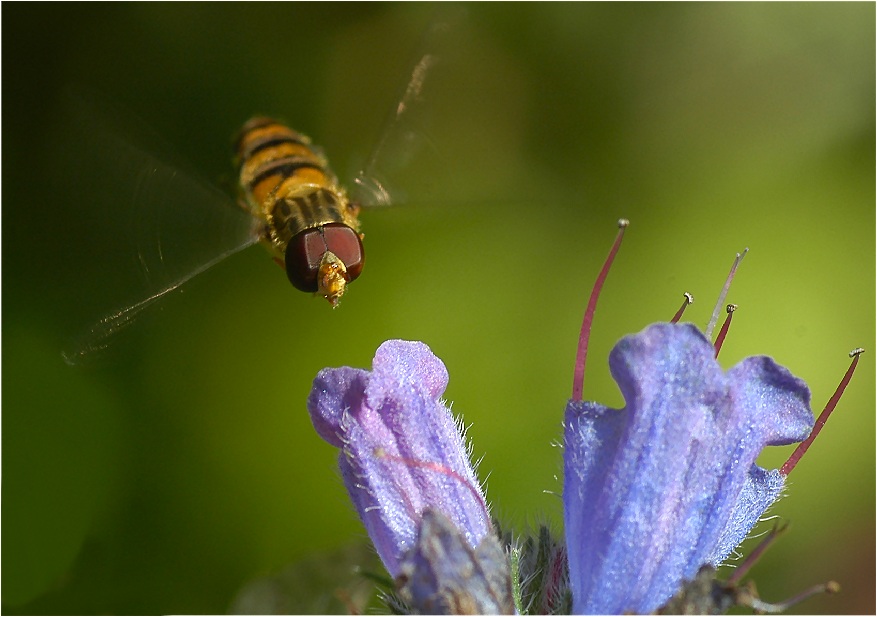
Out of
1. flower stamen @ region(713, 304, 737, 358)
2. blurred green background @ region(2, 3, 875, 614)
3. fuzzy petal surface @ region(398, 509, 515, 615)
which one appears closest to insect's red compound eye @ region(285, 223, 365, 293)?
blurred green background @ region(2, 3, 875, 614)

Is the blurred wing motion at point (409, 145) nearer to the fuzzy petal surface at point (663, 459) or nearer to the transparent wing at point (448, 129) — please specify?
the transparent wing at point (448, 129)

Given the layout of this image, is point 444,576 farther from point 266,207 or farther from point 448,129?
point 448,129

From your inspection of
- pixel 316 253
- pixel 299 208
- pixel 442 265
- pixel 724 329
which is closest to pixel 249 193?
pixel 299 208

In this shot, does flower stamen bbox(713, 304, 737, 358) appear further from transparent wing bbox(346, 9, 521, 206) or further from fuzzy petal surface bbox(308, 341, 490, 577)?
transparent wing bbox(346, 9, 521, 206)

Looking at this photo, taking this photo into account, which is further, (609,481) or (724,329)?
(724,329)

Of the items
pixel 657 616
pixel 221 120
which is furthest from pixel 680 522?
pixel 221 120

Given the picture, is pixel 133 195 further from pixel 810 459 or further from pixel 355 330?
pixel 810 459
